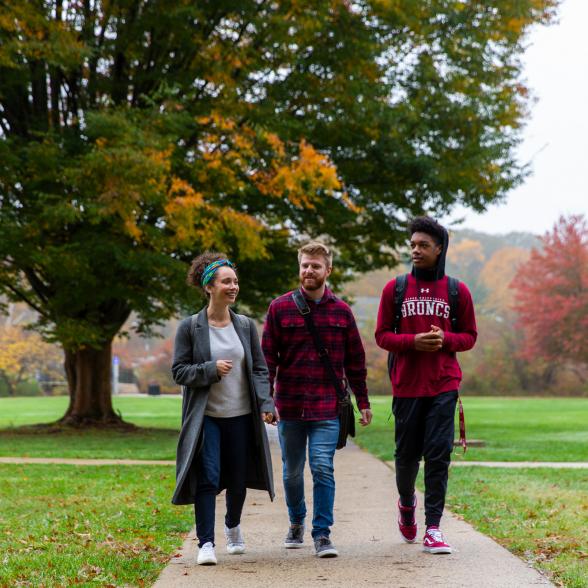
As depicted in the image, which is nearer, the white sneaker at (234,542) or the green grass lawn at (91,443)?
the white sneaker at (234,542)

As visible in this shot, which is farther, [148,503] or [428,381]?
[148,503]

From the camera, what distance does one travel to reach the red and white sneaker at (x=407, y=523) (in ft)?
22.4

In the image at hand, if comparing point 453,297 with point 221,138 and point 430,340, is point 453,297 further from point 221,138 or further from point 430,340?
point 221,138

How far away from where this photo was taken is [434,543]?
21.0 ft

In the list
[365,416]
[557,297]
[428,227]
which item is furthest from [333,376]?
[557,297]

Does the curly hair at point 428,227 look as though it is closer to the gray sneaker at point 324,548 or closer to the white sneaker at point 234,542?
the gray sneaker at point 324,548

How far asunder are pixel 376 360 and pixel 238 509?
54.7 m

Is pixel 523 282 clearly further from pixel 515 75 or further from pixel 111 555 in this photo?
pixel 111 555

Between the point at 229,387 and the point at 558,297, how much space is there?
51.3 m

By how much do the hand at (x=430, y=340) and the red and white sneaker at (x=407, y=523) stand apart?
1094 mm

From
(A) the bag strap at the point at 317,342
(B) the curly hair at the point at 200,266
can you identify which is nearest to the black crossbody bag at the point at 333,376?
(A) the bag strap at the point at 317,342

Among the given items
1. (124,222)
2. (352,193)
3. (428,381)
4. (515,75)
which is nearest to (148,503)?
(428,381)

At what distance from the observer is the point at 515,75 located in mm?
23031

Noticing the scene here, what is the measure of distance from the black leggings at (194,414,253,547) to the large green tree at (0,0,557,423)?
1029 cm
